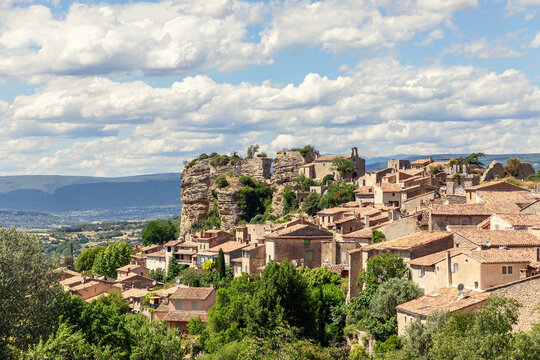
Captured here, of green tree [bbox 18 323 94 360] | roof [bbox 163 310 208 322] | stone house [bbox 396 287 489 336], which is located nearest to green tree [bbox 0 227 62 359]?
green tree [bbox 18 323 94 360]

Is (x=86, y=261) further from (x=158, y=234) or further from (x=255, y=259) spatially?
(x=255, y=259)

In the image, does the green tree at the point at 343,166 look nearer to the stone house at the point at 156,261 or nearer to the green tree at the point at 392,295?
the stone house at the point at 156,261

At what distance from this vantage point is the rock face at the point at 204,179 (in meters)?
111

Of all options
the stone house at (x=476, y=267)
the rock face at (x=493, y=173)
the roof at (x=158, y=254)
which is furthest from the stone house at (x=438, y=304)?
the roof at (x=158, y=254)

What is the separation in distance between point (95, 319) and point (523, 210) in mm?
31325

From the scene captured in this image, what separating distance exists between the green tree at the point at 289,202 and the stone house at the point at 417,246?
156ft

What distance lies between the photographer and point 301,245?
60.2 meters

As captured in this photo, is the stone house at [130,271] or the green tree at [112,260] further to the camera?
the green tree at [112,260]

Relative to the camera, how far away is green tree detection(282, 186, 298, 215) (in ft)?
309

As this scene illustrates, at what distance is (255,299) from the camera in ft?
153

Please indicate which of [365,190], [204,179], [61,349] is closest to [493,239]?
[61,349]

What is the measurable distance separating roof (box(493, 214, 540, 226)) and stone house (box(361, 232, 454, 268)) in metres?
4.58

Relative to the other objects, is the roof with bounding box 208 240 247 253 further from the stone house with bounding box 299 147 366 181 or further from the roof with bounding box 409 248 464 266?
the roof with bounding box 409 248 464 266

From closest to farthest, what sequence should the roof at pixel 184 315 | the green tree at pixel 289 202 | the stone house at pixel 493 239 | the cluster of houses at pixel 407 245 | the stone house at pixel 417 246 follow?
the cluster of houses at pixel 407 245 < the stone house at pixel 493 239 < the stone house at pixel 417 246 < the roof at pixel 184 315 < the green tree at pixel 289 202
